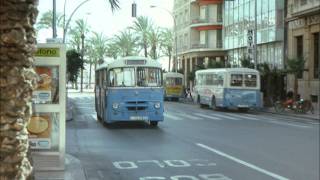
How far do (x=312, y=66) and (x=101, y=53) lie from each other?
6455cm

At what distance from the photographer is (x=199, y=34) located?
3322 inches

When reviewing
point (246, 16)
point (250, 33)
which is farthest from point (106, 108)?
point (246, 16)

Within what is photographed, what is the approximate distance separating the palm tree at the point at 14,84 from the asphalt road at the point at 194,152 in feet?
23.0

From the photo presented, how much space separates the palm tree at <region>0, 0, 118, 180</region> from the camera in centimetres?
404

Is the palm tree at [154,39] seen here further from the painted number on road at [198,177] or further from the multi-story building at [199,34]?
the painted number on road at [198,177]

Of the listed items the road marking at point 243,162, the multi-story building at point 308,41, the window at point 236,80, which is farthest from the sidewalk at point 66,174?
the multi-story building at point 308,41

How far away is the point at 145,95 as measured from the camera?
23125 mm

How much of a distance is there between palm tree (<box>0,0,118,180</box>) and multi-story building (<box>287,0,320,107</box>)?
40460 mm

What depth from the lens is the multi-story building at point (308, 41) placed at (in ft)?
147

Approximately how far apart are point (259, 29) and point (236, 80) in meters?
20.0

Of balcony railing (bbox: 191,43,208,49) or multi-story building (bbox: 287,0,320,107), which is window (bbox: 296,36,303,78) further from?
balcony railing (bbox: 191,43,208,49)

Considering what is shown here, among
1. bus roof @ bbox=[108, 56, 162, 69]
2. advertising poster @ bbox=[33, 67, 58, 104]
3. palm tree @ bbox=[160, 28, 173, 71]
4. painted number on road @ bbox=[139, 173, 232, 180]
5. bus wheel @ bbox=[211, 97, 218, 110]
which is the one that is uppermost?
palm tree @ bbox=[160, 28, 173, 71]

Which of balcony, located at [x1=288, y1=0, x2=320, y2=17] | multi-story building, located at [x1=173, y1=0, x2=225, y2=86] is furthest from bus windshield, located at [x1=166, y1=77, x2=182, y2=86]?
multi-story building, located at [x1=173, y1=0, x2=225, y2=86]

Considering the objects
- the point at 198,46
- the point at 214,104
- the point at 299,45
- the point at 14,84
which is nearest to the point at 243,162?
the point at 14,84
